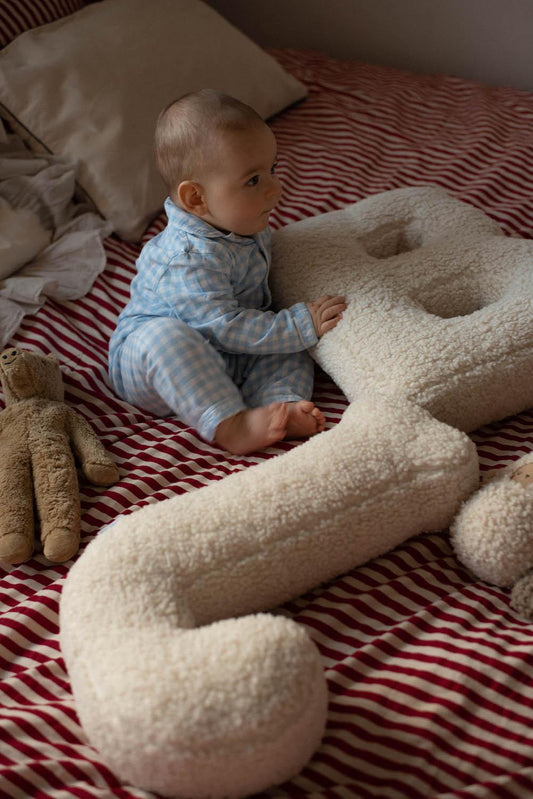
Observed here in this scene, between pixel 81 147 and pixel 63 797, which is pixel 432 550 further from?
pixel 81 147

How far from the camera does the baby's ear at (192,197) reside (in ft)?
3.79

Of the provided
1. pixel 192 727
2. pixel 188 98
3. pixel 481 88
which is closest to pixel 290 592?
pixel 192 727

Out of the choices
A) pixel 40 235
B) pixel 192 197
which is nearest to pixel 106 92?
pixel 40 235

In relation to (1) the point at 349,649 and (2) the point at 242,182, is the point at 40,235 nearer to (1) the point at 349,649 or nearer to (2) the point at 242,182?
(2) the point at 242,182

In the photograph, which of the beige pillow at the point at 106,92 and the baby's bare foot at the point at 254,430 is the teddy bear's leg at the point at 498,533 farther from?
the beige pillow at the point at 106,92

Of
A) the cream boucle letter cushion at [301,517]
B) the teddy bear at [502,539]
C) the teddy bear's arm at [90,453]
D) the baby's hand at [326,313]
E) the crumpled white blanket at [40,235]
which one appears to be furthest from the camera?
the crumpled white blanket at [40,235]

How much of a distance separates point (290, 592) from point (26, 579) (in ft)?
1.01

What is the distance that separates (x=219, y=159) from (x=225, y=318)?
22 cm

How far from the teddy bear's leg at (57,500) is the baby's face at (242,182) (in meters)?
0.40

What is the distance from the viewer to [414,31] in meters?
2.04

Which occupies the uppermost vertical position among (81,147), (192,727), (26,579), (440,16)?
(440,16)

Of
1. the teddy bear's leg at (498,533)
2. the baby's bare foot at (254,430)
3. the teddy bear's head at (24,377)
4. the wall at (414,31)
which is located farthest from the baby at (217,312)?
the wall at (414,31)

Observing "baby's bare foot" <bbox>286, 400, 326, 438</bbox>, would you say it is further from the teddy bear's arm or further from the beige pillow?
the beige pillow

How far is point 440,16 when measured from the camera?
1.99 meters
